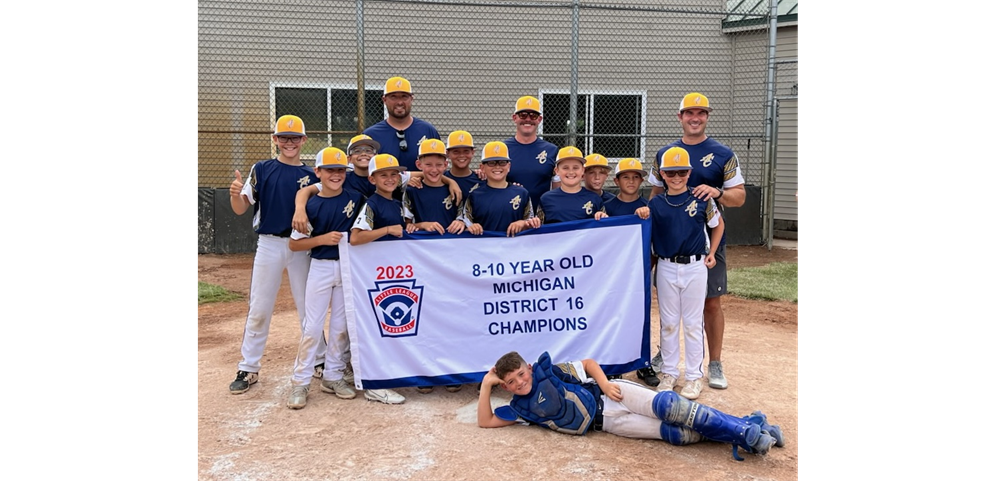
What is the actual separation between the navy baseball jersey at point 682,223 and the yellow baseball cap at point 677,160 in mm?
246

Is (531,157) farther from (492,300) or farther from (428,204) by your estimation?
(492,300)

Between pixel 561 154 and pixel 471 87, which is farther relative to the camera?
pixel 471 87

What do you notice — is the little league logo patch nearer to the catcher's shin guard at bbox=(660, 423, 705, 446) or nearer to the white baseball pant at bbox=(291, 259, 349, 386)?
the white baseball pant at bbox=(291, 259, 349, 386)

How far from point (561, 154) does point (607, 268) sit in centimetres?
99

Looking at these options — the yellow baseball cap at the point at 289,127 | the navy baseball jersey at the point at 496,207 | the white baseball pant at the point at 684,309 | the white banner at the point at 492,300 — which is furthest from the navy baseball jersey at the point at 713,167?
Answer: the yellow baseball cap at the point at 289,127

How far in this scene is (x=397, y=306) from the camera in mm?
5145

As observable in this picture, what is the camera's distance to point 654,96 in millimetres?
12930

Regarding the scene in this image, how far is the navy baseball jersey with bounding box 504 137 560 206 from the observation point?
5.73 metres

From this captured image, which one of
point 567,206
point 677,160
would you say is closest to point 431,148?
point 567,206

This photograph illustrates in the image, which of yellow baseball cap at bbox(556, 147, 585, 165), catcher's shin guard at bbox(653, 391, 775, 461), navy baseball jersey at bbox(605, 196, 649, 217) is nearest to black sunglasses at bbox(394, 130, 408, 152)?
yellow baseball cap at bbox(556, 147, 585, 165)

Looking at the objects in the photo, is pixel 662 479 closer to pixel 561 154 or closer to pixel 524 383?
pixel 524 383

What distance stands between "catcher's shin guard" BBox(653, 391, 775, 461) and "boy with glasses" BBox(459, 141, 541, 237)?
1744mm
